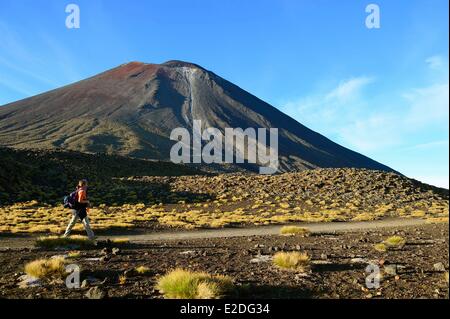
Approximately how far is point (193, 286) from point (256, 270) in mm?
2946

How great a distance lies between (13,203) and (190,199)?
54.5 feet

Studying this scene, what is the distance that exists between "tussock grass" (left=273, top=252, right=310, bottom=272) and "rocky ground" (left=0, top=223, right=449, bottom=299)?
221 millimetres

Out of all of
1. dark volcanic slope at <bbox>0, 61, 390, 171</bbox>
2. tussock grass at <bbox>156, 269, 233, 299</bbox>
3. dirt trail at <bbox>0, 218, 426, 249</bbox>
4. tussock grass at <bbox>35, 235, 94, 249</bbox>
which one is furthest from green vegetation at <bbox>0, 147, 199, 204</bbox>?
dark volcanic slope at <bbox>0, 61, 390, 171</bbox>

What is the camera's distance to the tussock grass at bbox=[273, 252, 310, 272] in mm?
10523

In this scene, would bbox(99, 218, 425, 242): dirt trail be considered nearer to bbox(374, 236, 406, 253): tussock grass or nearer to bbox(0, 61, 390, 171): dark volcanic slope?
bbox(374, 236, 406, 253): tussock grass

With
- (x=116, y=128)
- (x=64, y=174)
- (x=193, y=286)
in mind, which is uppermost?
(x=116, y=128)

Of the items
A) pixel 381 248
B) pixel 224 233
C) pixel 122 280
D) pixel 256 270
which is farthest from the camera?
pixel 224 233

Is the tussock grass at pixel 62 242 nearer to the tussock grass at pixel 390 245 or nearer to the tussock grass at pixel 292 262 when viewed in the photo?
the tussock grass at pixel 292 262

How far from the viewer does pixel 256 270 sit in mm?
10555

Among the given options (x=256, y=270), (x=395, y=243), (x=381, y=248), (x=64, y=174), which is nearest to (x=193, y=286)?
(x=256, y=270)

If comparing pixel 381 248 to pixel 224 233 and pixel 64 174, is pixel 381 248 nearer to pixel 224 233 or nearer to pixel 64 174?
pixel 224 233

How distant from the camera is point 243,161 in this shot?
15725cm
